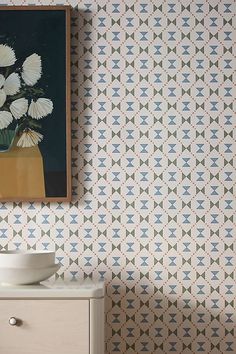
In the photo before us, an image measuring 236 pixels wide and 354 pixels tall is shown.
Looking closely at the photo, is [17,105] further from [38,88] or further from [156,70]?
[156,70]

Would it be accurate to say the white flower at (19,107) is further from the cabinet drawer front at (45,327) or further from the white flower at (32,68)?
the cabinet drawer front at (45,327)

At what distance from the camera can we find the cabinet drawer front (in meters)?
2.45

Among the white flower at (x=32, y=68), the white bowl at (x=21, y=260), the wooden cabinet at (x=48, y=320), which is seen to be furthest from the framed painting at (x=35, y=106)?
the wooden cabinet at (x=48, y=320)

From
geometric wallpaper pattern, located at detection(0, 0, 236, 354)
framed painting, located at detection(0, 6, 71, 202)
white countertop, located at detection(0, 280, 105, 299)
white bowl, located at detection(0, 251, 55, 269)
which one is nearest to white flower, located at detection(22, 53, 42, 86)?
framed painting, located at detection(0, 6, 71, 202)

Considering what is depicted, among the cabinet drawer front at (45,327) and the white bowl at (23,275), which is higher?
the white bowl at (23,275)

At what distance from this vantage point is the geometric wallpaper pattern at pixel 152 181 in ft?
9.33

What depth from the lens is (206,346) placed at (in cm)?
284

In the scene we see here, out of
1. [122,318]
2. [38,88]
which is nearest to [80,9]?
[38,88]

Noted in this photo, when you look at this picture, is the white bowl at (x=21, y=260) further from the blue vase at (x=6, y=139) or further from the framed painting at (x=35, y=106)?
the blue vase at (x=6, y=139)

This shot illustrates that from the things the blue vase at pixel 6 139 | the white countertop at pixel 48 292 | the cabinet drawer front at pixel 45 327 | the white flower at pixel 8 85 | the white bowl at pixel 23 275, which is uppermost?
the white flower at pixel 8 85

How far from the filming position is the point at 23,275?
249cm

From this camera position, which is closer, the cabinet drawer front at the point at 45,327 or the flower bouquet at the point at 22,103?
the cabinet drawer front at the point at 45,327

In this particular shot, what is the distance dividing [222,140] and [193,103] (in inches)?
8.6

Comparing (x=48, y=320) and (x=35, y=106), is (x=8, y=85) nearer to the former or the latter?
(x=35, y=106)
